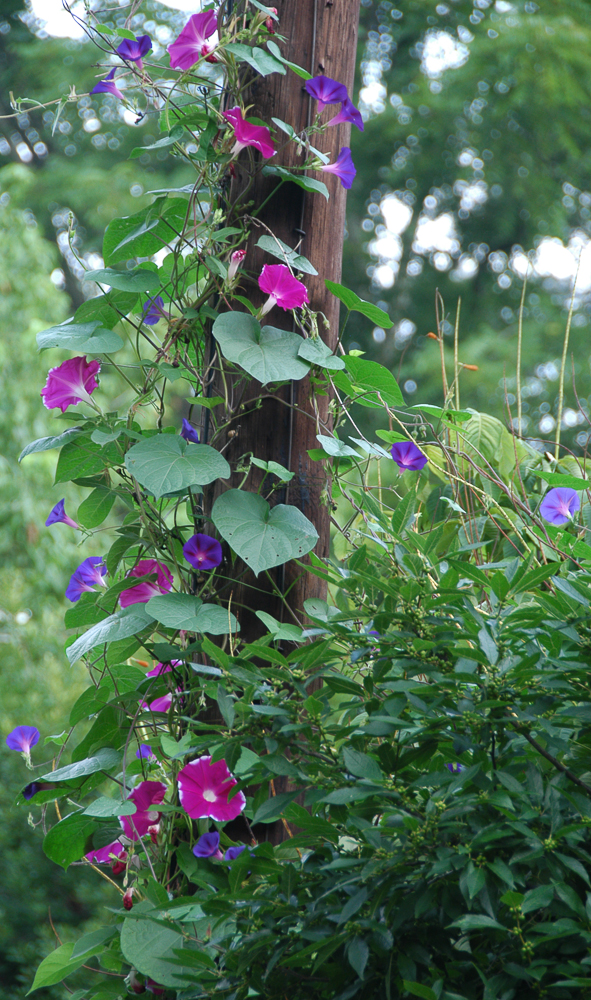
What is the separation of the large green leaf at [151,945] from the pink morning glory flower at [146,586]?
409 millimetres

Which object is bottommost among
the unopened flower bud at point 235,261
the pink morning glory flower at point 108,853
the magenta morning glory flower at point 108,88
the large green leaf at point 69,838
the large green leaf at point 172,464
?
the pink morning glory flower at point 108,853

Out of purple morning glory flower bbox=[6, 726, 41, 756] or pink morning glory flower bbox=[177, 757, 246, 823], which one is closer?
pink morning glory flower bbox=[177, 757, 246, 823]

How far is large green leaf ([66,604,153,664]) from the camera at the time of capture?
3.33 ft

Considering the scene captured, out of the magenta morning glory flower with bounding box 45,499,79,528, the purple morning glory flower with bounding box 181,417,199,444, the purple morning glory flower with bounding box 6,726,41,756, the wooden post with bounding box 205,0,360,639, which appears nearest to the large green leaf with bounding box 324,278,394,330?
the wooden post with bounding box 205,0,360,639

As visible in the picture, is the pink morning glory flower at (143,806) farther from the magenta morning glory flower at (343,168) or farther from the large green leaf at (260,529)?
the magenta morning glory flower at (343,168)

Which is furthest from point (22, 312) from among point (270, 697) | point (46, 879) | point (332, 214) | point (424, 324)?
point (424, 324)

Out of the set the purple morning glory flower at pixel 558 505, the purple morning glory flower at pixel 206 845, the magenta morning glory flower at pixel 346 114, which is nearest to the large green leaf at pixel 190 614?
the purple morning glory flower at pixel 206 845

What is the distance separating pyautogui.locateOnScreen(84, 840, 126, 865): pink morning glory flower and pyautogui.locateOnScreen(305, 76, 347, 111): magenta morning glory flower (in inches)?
45.2

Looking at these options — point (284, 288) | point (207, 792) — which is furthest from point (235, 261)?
point (207, 792)

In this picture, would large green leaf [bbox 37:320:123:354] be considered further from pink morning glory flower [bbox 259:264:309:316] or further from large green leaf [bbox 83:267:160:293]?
pink morning glory flower [bbox 259:264:309:316]

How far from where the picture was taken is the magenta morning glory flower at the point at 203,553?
107 centimetres

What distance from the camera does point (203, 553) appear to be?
3.53 feet

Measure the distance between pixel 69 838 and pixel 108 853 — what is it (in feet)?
0.52

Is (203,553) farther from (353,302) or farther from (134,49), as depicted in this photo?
(134,49)
